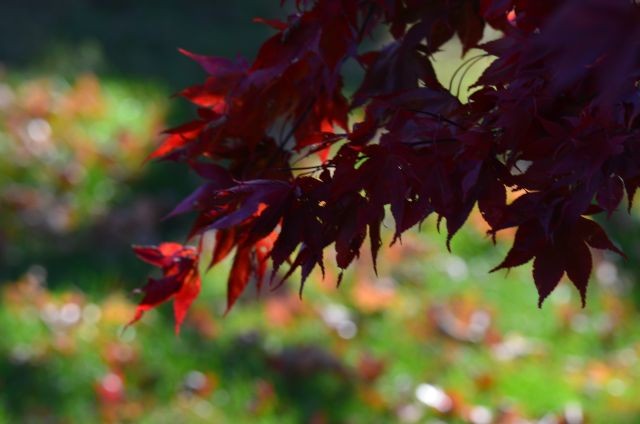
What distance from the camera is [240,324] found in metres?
4.12

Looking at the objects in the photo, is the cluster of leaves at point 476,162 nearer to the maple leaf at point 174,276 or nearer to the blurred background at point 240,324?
the maple leaf at point 174,276

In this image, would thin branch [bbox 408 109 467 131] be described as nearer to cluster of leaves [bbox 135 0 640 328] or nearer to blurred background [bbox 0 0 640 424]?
cluster of leaves [bbox 135 0 640 328]

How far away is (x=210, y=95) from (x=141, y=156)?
344 cm

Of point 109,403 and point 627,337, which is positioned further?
point 627,337

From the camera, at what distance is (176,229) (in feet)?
16.3

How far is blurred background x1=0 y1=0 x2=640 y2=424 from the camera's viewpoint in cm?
353

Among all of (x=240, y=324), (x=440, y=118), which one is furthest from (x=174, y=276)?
(x=240, y=324)

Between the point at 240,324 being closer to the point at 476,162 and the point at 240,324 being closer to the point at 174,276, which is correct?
the point at 174,276

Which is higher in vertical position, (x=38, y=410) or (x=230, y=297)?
(x=230, y=297)

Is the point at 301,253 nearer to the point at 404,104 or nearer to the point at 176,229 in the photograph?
the point at 404,104

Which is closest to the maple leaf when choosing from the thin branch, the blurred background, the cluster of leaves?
the cluster of leaves

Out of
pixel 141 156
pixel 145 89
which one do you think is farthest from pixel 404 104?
pixel 145 89

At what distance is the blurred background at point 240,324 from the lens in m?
3.53

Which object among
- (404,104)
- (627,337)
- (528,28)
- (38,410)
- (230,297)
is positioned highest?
(528,28)
